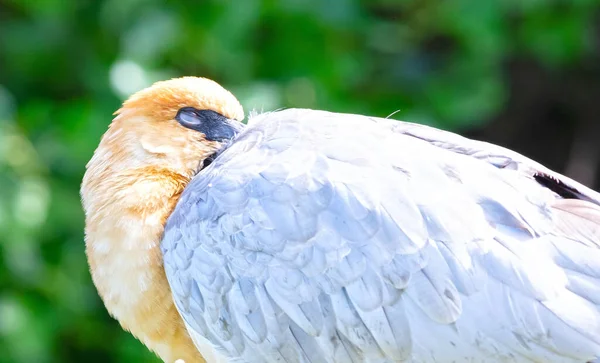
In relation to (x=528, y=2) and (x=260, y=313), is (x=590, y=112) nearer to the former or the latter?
(x=528, y=2)

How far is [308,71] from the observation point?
459cm

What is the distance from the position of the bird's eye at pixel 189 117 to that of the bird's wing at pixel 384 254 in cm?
26

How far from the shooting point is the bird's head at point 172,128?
9.16 feet

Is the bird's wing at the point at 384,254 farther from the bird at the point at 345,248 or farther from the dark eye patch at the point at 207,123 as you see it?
the dark eye patch at the point at 207,123

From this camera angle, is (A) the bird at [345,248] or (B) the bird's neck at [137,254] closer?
(A) the bird at [345,248]

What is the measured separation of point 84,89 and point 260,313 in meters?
2.54

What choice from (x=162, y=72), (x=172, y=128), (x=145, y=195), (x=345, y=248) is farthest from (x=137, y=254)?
(x=162, y=72)

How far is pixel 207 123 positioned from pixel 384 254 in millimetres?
771

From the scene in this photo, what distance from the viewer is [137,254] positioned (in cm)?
261

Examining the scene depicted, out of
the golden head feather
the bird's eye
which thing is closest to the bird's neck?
the golden head feather

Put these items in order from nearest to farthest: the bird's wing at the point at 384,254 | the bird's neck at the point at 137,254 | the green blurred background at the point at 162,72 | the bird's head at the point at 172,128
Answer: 1. the bird's wing at the point at 384,254
2. the bird's neck at the point at 137,254
3. the bird's head at the point at 172,128
4. the green blurred background at the point at 162,72

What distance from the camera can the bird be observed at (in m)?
2.24

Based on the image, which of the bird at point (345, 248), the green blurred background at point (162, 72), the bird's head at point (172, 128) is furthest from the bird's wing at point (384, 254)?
the green blurred background at point (162, 72)

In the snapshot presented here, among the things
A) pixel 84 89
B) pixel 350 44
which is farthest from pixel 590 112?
pixel 84 89
